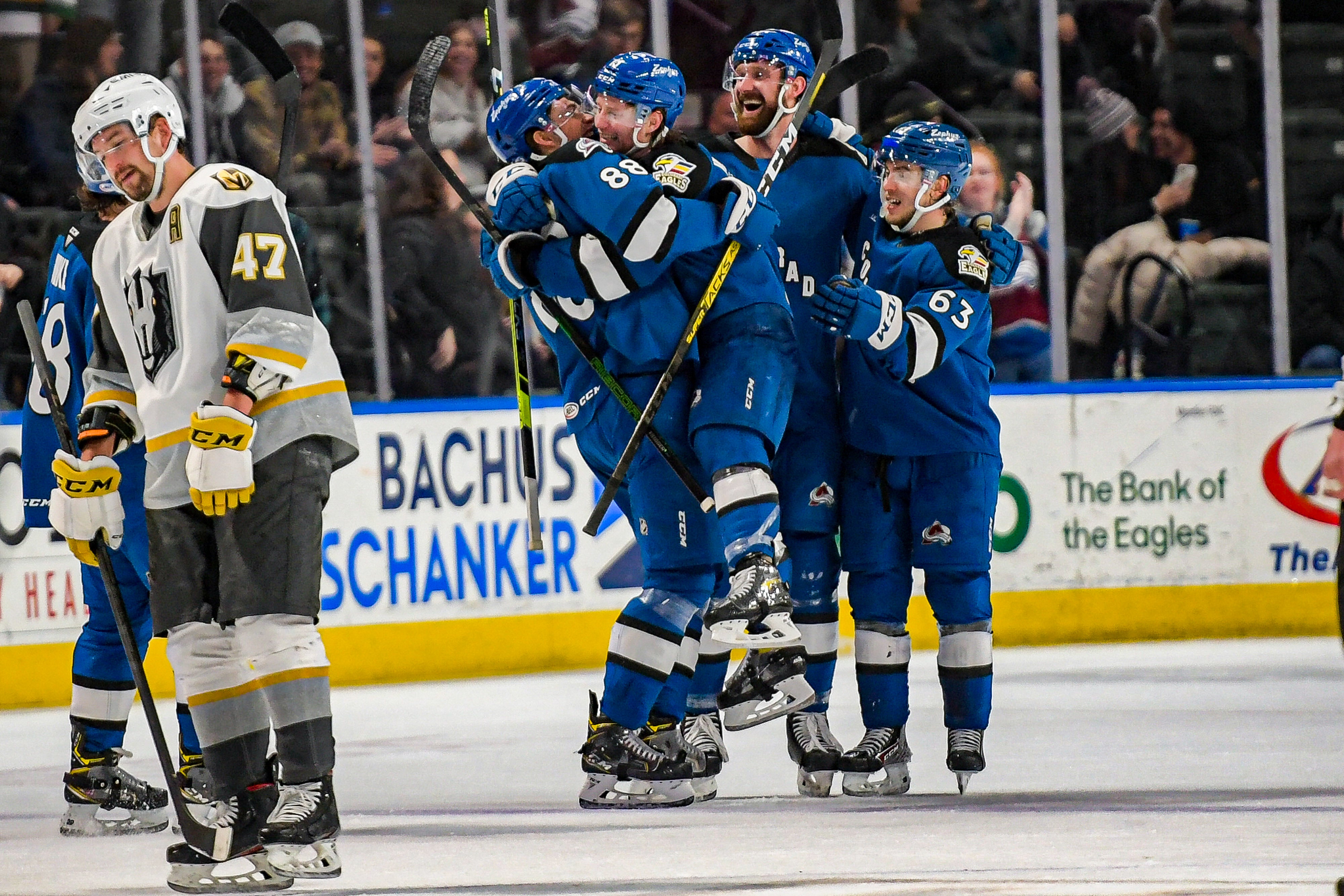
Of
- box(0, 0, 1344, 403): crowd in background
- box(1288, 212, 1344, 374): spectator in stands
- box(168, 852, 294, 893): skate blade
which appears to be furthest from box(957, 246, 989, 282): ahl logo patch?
box(1288, 212, 1344, 374): spectator in stands

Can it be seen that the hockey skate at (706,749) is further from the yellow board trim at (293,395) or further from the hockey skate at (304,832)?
the yellow board trim at (293,395)

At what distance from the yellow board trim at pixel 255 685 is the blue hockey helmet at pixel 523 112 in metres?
1.31

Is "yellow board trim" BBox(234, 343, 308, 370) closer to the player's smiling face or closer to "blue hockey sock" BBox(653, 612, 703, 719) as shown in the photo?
the player's smiling face

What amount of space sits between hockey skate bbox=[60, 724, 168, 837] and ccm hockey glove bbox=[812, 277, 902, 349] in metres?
1.75

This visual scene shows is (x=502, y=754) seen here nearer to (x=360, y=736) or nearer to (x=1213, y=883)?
(x=360, y=736)

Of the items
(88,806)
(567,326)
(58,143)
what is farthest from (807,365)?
(58,143)

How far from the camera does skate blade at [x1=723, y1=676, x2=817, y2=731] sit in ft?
12.9

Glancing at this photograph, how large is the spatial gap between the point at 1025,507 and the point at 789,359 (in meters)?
3.18

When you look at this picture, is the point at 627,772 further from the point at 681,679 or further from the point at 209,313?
the point at 209,313

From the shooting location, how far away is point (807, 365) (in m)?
4.25

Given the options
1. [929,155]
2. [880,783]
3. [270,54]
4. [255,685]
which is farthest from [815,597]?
[270,54]

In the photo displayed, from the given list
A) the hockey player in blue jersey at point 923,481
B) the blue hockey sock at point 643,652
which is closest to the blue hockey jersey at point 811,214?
the hockey player in blue jersey at point 923,481

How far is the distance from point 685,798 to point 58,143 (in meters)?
3.79

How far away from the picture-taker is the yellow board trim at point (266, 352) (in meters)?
3.16
